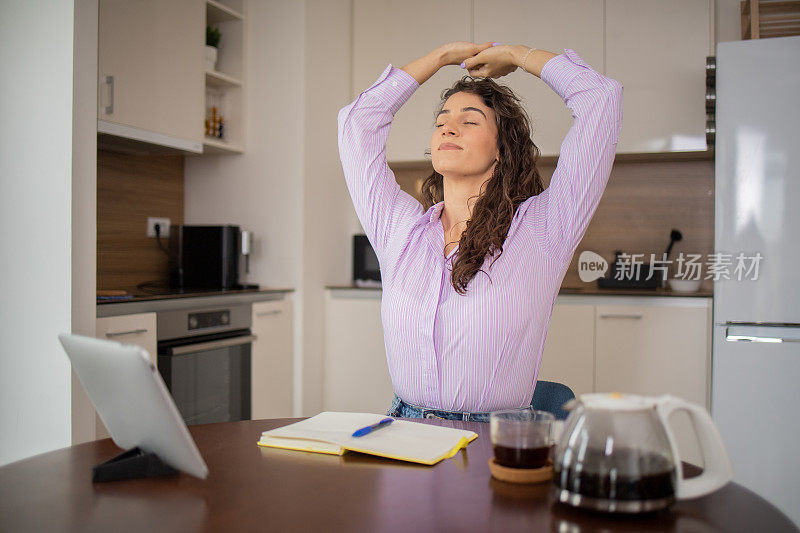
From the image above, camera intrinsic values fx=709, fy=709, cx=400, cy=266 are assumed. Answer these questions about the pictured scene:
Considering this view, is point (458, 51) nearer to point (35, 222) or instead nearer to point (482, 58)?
point (482, 58)

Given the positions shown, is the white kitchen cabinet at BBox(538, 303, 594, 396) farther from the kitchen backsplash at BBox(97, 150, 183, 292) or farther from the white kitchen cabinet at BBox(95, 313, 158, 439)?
the kitchen backsplash at BBox(97, 150, 183, 292)

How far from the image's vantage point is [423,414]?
4.71ft

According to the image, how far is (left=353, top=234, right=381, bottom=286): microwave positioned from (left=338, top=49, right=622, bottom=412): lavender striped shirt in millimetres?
2040

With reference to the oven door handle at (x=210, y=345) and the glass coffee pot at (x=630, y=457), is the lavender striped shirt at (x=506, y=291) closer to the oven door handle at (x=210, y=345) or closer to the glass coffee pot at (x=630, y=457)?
the glass coffee pot at (x=630, y=457)

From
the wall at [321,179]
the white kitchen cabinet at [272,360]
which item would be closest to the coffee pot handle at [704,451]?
the white kitchen cabinet at [272,360]

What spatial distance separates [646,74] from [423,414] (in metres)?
2.43

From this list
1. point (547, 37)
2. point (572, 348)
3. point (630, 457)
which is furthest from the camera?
point (547, 37)

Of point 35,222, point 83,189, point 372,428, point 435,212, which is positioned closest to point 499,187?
point 435,212

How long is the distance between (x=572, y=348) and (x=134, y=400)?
8.33ft

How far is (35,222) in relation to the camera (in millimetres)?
2084

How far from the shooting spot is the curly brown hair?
1449 millimetres

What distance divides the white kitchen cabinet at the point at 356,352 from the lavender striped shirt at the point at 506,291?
189 cm

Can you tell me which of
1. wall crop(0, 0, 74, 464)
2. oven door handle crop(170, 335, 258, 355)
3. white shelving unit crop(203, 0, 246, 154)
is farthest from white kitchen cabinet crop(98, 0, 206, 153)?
oven door handle crop(170, 335, 258, 355)

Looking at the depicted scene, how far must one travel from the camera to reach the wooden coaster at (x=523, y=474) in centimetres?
85
